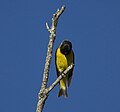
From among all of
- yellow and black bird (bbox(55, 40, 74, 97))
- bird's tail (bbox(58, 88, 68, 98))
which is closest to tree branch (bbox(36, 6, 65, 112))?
bird's tail (bbox(58, 88, 68, 98))

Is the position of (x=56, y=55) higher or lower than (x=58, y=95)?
higher

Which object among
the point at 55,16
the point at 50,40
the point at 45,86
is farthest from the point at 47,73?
the point at 55,16

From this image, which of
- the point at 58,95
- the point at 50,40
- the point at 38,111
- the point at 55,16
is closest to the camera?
the point at 38,111

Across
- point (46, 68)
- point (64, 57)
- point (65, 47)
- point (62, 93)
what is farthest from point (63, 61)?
point (46, 68)

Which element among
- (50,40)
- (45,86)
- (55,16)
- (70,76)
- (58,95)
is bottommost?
(45,86)

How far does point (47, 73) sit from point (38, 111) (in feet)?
1.67

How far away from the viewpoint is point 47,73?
3680 mm

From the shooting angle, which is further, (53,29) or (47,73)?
(53,29)

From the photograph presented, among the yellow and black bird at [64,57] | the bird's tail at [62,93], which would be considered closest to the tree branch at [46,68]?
the bird's tail at [62,93]

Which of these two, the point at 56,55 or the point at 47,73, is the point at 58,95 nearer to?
the point at 56,55

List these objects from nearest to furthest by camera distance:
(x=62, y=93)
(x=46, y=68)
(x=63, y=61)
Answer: (x=46, y=68), (x=62, y=93), (x=63, y=61)

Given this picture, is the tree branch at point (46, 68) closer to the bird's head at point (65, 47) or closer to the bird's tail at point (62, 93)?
the bird's tail at point (62, 93)

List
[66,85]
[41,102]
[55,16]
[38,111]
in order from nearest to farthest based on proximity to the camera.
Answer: [38,111], [41,102], [55,16], [66,85]

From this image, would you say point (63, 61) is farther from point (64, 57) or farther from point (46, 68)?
point (46, 68)
